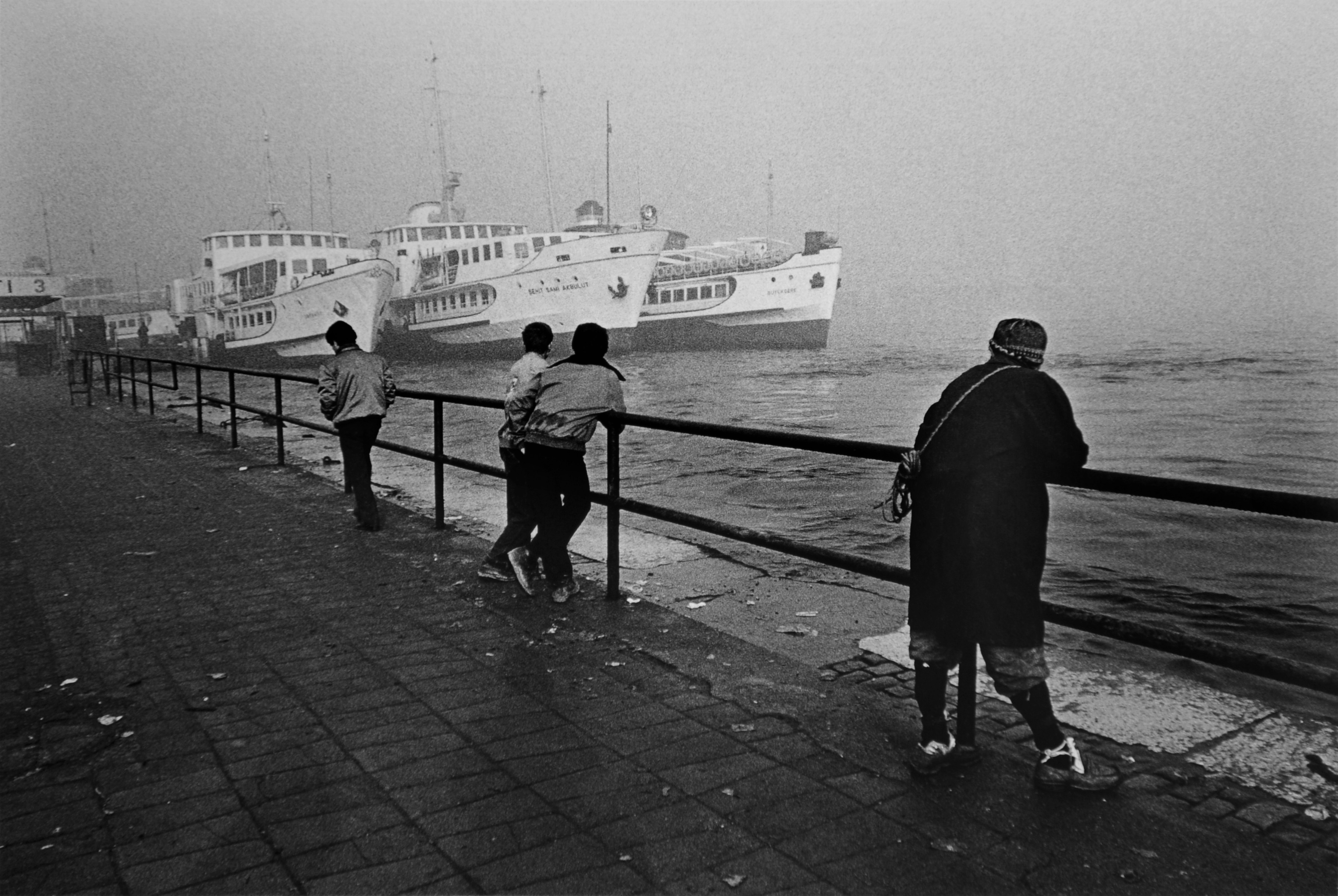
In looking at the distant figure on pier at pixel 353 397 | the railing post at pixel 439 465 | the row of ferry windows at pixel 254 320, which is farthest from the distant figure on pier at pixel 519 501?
the row of ferry windows at pixel 254 320

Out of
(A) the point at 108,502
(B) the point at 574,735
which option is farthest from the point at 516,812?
(A) the point at 108,502

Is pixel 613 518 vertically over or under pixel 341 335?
under

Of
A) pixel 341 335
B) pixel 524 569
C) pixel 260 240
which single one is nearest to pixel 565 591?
pixel 524 569

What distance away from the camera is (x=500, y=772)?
2.97m

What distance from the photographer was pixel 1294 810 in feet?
8.92

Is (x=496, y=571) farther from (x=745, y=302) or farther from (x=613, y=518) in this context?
(x=745, y=302)

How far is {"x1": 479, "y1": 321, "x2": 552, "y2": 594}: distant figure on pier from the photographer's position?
509cm

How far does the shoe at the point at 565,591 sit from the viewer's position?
16.1 ft

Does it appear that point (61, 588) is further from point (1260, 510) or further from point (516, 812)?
point (1260, 510)

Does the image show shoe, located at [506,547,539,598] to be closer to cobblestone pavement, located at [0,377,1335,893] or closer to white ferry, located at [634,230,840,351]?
cobblestone pavement, located at [0,377,1335,893]

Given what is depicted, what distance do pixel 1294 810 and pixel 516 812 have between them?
6.97 ft

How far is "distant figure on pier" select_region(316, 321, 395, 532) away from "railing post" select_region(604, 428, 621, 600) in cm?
266

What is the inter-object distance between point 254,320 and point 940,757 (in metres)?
55.1

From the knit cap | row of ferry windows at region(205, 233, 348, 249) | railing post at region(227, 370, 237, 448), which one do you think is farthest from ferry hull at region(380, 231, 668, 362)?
the knit cap
